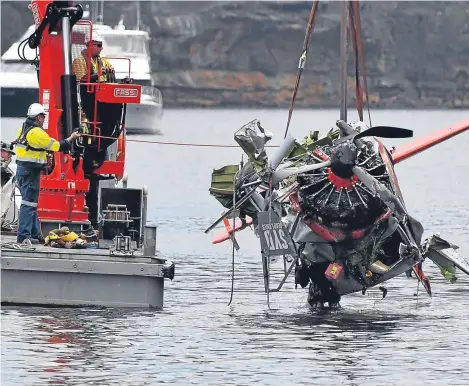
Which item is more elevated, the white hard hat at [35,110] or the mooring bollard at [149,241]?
the white hard hat at [35,110]

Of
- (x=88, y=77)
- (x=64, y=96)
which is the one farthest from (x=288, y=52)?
(x=64, y=96)

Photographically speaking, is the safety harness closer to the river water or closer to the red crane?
the red crane

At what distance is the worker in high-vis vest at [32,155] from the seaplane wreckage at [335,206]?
257 cm

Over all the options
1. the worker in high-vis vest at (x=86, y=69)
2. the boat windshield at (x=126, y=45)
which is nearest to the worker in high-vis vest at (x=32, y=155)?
the worker in high-vis vest at (x=86, y=69)

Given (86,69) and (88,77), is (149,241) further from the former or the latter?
(86,69)

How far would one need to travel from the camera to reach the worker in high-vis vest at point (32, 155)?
75.3ft

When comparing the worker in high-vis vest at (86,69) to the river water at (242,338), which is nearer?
the river water at (242,338)

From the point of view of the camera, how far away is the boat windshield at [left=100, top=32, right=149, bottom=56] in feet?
293

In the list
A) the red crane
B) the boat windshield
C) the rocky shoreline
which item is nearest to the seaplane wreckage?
the red crane

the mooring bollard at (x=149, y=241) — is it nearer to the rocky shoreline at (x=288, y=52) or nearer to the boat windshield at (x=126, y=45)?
the boat windshield at (x=126, y=45)

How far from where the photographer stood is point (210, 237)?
3731cm

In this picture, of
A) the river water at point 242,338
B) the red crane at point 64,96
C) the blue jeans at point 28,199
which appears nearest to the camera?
the river water at point 242,338

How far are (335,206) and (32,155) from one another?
4291 mm

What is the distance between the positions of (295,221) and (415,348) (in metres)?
3.41
